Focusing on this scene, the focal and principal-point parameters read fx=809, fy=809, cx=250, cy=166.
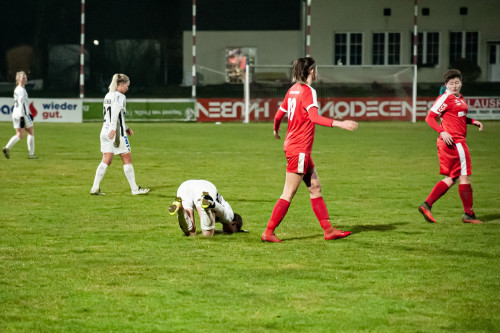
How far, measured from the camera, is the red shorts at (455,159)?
391 inches

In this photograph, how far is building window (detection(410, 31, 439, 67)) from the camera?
154ft

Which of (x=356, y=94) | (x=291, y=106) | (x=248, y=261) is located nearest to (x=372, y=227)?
(x=291, y=106)

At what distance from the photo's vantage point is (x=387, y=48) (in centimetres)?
4728

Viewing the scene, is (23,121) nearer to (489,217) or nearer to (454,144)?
(454,144)

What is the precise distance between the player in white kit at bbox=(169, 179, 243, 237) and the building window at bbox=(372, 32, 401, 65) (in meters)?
39.8

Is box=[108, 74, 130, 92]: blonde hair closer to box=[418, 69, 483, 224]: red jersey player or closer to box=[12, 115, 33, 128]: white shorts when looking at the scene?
box=[418, 69, 483, 224]: red jersey player

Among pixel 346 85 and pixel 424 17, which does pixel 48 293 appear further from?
pixel 424 17

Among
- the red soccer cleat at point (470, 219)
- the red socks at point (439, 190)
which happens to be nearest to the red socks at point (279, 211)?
the red socks at point (439, 190)

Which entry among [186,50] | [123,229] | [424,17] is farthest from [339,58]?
[123,229]

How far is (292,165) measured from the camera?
8352mm

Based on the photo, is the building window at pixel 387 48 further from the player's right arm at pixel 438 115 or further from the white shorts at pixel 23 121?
the player's right arm at pixel 438 115

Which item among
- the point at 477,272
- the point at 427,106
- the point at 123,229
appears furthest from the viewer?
the point at 427,106

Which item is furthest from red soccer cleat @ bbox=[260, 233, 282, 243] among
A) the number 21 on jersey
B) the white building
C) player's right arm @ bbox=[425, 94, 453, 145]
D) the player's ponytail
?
the white building

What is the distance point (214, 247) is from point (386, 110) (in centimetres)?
2767
